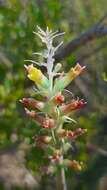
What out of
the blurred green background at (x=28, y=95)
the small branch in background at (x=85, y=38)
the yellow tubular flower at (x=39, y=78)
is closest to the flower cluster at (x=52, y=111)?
the yellow tubular flower at (x=39, y=78)

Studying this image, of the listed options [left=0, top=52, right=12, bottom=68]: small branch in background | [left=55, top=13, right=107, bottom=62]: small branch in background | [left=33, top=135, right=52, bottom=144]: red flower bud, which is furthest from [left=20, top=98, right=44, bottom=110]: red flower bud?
[left=0, top=52, right=12, bottom=68]: small branch in background

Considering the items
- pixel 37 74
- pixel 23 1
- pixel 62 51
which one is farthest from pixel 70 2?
pixel 37 74

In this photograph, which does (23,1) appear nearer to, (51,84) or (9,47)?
(9,47)

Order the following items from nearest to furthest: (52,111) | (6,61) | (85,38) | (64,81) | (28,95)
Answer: (52,111) → (64,81) → (85,38) → (28,95) → (6,61)

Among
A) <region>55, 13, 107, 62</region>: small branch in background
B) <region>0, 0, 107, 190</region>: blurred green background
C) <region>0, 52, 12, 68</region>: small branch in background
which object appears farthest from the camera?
<region>0, 52, 12, 68</region>: small branch in background

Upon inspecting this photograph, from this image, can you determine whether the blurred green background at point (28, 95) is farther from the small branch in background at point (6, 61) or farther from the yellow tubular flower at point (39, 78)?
the yellow tubular flower at point (39, 78)

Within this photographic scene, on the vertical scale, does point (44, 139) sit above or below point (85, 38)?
below

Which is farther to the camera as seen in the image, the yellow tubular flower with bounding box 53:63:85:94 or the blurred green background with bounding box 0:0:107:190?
the blurred green background with bounding box 0:0:107:190

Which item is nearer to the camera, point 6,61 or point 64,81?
point 64,81

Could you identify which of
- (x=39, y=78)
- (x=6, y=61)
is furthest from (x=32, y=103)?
(x=6, y=61)

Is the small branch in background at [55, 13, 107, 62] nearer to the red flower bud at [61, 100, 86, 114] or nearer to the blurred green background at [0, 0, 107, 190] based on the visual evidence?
the blurred green background at [0, 0, 107, 190]

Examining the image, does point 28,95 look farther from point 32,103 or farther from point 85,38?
point 32,103
